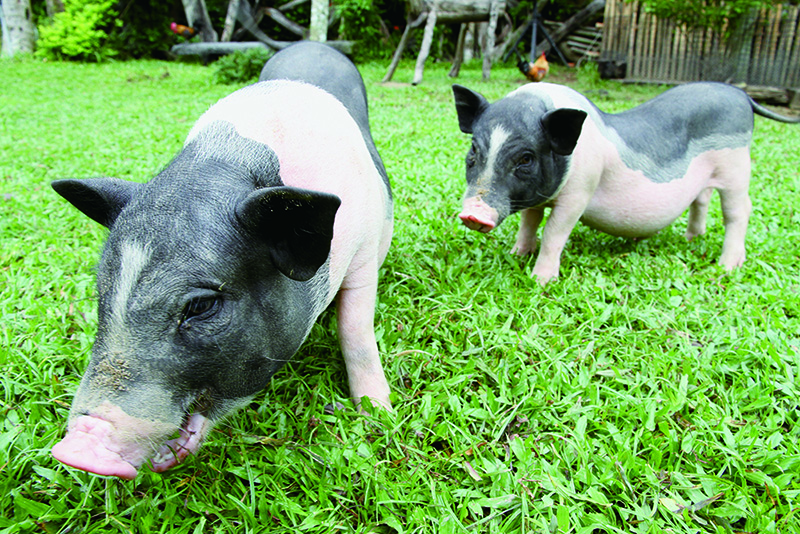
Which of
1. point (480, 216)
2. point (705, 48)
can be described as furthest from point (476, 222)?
point (705, 48)

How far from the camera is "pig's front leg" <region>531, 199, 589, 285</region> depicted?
9.38 ft

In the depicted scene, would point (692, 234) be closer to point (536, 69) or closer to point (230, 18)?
point (536, 69)

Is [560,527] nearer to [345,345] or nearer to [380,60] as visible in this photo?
[345,345]

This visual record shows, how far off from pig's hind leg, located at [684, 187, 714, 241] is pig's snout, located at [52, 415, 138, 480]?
3468 millimetres

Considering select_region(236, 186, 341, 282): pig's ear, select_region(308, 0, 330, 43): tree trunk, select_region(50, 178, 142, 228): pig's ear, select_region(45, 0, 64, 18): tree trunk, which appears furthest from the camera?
select_region(45, 0, 64, 18): tree trunk

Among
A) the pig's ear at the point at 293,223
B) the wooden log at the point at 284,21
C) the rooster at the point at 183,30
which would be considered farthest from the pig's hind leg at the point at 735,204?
the rooster at the point at 183,30

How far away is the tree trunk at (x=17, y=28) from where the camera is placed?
520 inches

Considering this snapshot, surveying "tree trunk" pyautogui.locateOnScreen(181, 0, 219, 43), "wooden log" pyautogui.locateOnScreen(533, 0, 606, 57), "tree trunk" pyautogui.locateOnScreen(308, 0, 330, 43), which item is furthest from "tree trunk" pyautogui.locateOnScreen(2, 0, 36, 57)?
"wooden log" pyautogui.locateOnScreen(533, 0, 606, 57)

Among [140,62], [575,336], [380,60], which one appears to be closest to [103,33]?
[140,62]

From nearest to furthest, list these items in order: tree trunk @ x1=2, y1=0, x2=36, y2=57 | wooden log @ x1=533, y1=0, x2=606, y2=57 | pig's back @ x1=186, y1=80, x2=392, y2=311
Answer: pig's back @ x1=186, y1=80, x2=392, y2=311 → tree trunk @ x1=2, y1=0, x2=36, y2=57 → wooden log @ x1=533, y1=0, x2=606, y2=57

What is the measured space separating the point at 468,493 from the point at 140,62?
1541 centimetres

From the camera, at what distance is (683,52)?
10.2 m

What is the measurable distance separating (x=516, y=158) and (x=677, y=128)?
118 cm

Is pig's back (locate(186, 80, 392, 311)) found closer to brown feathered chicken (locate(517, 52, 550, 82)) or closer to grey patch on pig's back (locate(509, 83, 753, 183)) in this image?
grey patch on pig's back (locate(509, 83, 753, 183))
